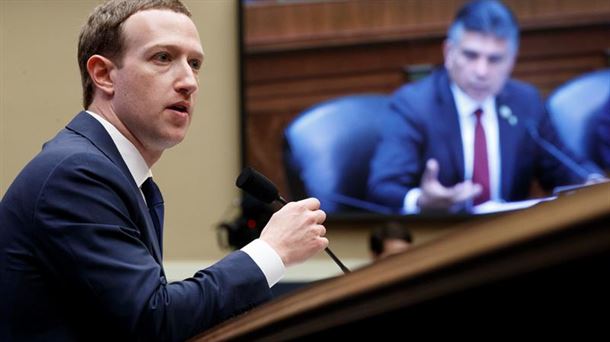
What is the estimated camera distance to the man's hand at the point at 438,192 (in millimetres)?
4453

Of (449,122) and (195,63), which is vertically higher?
(195,63)

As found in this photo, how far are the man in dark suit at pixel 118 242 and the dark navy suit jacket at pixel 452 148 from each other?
3.12 m

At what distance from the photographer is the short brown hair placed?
4.63ft

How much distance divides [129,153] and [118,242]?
25 centimetres

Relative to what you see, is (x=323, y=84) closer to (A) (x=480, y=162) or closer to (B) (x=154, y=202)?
(A) (x=480, y=162)

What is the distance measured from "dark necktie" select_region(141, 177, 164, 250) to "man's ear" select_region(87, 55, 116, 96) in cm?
14

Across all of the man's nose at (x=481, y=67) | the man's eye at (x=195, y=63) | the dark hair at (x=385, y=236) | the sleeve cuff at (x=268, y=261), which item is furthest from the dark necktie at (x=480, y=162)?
the sleeve cuff at (x=268, y=261)

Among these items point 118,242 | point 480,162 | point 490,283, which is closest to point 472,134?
point 480,162

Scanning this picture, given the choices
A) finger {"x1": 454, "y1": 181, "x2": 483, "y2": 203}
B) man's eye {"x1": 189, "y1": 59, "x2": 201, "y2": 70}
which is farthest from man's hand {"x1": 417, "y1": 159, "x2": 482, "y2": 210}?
man's eye {"x1": 189, "y1": 59, "x2": 201, "y2": 70}

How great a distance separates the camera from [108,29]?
1419 mm

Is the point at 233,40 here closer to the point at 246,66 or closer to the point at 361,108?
the point at 246,66

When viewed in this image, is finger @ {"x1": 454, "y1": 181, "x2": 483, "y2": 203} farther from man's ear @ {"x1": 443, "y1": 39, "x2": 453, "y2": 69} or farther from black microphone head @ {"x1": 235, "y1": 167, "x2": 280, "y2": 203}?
black microphone head @ {"x1": 235, "y1": 167, "x2": 280, "y2": 203}

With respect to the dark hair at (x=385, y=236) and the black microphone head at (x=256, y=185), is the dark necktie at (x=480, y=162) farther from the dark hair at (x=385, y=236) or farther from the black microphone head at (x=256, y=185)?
the black microphone head at (x=256, y=185)

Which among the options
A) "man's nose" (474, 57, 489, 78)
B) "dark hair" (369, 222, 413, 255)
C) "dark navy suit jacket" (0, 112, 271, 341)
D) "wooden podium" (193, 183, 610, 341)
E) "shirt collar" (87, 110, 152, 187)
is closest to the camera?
Result: "wooden podium" (193, 183, 610, 341)
